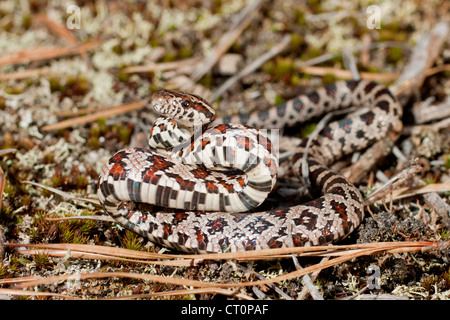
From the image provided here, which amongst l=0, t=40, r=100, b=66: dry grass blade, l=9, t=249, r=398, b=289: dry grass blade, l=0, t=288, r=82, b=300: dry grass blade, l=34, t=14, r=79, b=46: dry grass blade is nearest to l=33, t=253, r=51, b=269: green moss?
l=9, t=249, r=398, b=289: dry grass blade

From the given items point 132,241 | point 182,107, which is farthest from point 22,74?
point 182,107

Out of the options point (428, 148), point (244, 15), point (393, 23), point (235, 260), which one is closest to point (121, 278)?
point (235, 260)

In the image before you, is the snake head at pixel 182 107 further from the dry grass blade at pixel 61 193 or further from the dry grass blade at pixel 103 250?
the dry grass blade at pixel 61 193

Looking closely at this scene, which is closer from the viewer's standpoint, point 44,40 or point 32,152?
point 32,152

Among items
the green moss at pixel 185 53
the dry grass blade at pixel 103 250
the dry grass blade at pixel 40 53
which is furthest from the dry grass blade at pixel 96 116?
the dry grass blade at pixel 103 250

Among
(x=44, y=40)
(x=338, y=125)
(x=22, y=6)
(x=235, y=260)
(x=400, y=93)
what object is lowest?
(x=235, y=260)

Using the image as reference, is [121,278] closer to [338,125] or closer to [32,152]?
[32,152]
